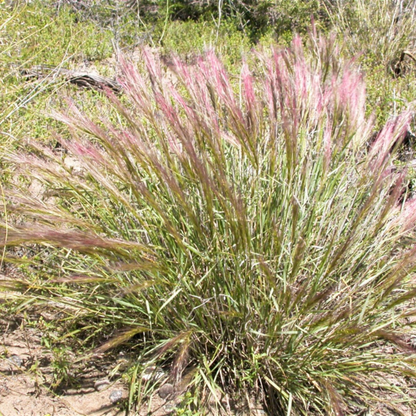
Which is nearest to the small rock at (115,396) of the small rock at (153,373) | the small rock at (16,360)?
the small rock at (153,373)

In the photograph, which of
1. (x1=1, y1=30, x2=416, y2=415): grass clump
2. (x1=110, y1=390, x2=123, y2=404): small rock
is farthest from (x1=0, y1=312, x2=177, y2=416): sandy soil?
(x1=1, y1=30, x2=416, y2=415): grass clump

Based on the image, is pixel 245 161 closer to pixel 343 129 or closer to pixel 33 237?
pixel 343 129

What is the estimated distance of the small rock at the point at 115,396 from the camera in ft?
6.97

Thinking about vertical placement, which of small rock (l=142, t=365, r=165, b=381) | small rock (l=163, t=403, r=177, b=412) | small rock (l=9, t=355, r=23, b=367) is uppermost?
small rock (l=9, t=355, r=23, b=367)

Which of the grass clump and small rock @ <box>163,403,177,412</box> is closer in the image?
the grass clump

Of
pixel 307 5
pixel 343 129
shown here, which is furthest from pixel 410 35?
pixel 343 129

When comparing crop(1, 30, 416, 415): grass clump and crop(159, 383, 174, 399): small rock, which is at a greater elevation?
crop(1, 30, 416, 415): grass clump

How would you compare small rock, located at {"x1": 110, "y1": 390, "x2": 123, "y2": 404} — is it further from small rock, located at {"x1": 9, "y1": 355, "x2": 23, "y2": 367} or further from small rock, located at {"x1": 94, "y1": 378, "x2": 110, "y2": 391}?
small rock, located at {"x1": 9, "y1": 355, "x2": 23, "y2": 367}

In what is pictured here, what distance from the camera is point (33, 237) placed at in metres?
1.49

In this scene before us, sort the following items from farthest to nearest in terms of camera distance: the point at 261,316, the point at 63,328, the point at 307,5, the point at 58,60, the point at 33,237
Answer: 1. the point at 307,5
2. the point at 58,60
3. the point at 63,328
4. the point at 261,316
5. the point at 33,237

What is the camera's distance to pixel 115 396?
213 cm

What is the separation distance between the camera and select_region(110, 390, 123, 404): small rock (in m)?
2.12

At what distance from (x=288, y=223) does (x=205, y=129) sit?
2.09ft

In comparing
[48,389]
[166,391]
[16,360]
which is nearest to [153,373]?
[166,391]
